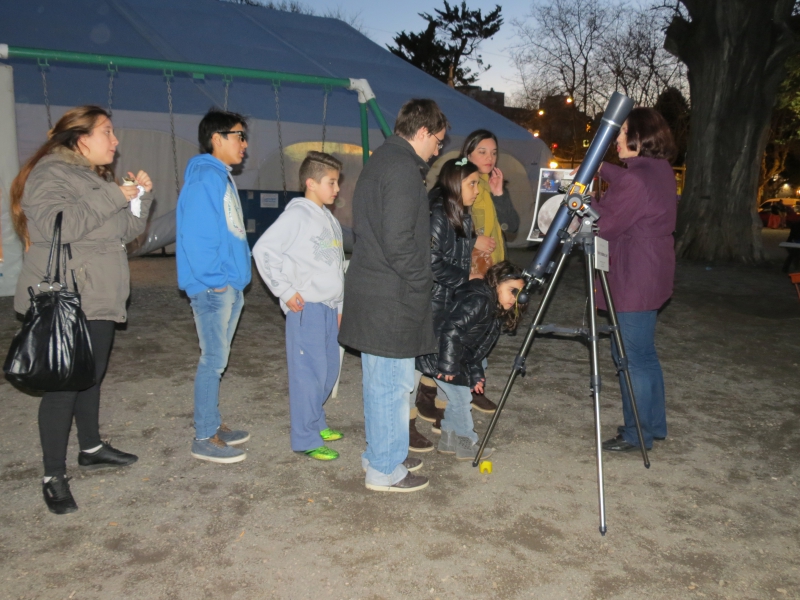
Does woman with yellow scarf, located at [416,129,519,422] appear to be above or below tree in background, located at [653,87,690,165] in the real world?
below

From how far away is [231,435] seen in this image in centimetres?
409

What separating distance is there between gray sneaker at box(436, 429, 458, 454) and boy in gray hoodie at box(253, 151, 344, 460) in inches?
25.9

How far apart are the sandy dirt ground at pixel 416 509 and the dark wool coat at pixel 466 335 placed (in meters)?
0.62

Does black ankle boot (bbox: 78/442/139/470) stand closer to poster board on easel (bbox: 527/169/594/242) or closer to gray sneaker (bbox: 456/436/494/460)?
gray sneaker (bbox: 456/436/494/460)

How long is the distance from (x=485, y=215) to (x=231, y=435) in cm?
228

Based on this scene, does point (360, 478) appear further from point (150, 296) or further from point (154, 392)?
point (150, 296)

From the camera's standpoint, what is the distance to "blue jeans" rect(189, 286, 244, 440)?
3633 millimetres

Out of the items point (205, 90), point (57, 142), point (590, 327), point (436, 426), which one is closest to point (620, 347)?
point (590, 327)

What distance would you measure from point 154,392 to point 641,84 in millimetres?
30003

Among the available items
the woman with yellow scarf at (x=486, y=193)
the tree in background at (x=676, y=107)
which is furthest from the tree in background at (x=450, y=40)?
Result: the woman with yellow scarf at (x=486, y=193)

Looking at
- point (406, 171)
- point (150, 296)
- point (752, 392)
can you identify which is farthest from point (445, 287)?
point (150, 296)

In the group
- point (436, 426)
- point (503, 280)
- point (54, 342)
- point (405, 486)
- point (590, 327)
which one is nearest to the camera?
point (54, 342)

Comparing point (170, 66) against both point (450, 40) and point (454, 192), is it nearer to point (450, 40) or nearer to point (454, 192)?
point (454, 192)

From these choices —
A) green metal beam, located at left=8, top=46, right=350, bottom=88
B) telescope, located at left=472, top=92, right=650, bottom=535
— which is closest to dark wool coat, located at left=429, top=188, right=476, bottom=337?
telescope, located at left=472, top=92, right=650, bottom=535
